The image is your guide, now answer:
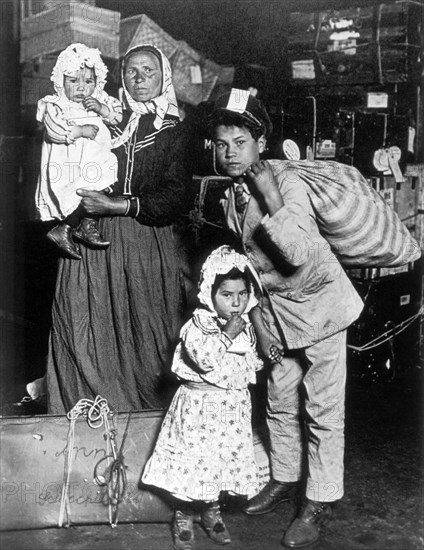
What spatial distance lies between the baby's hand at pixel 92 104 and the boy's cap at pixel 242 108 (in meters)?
0.56

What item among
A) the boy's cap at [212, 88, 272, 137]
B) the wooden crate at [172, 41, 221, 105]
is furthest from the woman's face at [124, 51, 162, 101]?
the wooden crate at [172, 41, 221, 105]

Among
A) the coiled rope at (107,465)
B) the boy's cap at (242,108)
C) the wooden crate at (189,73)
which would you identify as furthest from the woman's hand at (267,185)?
the wooden crate at (189,73)

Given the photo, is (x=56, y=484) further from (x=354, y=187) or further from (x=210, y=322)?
(x=354, y=187)

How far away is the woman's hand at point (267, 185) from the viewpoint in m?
2.63

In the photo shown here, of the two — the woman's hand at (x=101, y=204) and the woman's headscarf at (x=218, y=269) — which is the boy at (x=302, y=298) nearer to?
the woman's headscarf at (x=218, y=269)

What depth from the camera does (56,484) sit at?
9.82 feet

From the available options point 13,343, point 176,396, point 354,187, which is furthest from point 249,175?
point 13,343

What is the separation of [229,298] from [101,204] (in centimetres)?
72

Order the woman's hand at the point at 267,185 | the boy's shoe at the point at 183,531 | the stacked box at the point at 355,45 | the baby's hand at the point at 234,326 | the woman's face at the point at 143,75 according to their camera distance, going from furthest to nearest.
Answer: the stacked box at the point at 355,45
the woman's face at the point at 143,75
the boy's shoe at the point at 183,531
the baby's hand at the point at 234,326
the woman's hand at the point at 267,185

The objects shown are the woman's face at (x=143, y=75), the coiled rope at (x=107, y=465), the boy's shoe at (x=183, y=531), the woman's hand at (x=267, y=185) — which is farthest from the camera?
the woman's face at (x=143, y=75)

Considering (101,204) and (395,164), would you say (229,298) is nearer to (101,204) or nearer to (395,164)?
(101,204)

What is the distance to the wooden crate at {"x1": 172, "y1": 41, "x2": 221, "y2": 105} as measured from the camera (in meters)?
6.51

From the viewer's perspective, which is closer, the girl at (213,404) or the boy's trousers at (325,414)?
the girl at (213,404)

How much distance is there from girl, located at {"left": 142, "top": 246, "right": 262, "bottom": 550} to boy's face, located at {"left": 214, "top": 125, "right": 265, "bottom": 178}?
1.13 ft
